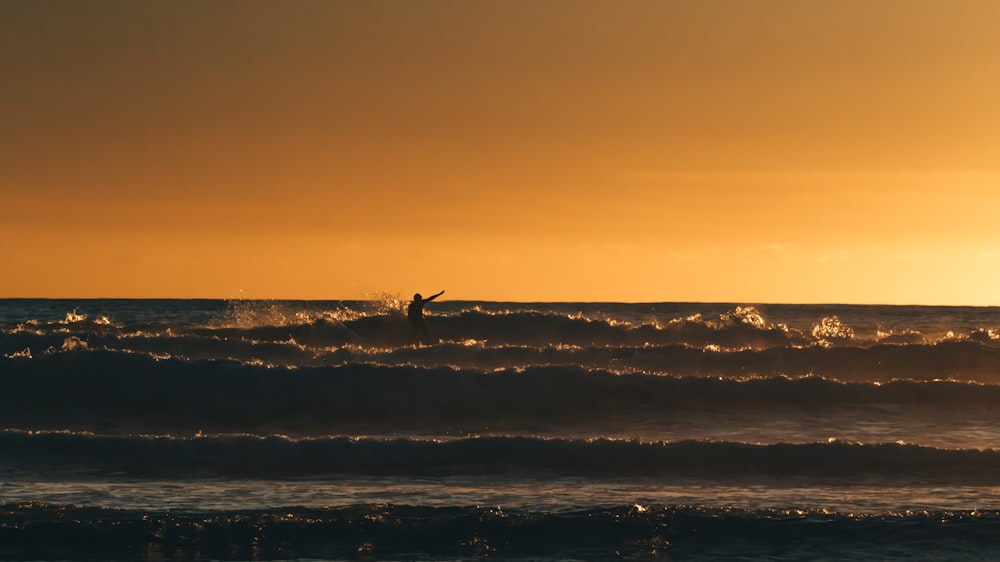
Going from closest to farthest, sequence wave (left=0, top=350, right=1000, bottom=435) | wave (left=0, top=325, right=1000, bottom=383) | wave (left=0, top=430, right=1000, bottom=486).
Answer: wave (left=0, top=430, right=1000, bottom=486) < wave (left=0, top=350, right=1000, bottom=435) < wave (left=0, top=325, right=1000, bottom=383)

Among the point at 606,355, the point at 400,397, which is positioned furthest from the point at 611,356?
the point at 400,397

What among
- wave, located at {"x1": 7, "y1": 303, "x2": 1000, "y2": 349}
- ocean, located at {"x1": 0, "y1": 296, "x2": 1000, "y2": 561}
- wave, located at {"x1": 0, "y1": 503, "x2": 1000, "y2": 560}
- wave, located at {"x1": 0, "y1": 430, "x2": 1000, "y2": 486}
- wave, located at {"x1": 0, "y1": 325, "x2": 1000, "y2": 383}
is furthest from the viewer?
wave, located at {"x1": 7, "y1": 303, "x2": 1000, "y2": 349}

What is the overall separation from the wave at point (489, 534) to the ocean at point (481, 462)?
0.03 meters

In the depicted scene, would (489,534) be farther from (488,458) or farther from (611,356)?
(611,356)

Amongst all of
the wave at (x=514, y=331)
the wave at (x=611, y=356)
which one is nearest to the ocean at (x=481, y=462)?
the wave at (x=611, y=356)

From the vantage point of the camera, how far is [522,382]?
22.8 metres

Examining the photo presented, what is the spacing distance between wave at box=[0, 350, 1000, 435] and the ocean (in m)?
0.06

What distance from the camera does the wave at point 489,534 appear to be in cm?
1119

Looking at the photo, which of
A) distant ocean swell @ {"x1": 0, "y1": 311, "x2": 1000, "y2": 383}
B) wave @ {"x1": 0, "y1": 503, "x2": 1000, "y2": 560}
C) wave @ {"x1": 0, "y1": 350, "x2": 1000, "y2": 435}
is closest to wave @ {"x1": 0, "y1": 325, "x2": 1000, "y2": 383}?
distant ocean swell @ {"x1": 0, "y1": 311, "x2": 1000, "y2": 383}

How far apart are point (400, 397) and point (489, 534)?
34.4 ft

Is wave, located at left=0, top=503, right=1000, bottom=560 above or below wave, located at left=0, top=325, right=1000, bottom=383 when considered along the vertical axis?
below

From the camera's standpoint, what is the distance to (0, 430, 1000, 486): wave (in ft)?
49.1

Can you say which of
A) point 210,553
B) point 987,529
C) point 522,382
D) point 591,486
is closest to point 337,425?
point 522,382

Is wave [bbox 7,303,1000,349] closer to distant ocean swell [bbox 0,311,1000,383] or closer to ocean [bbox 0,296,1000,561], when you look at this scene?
distant ocean swell [bbox 0,311,1000,383]
